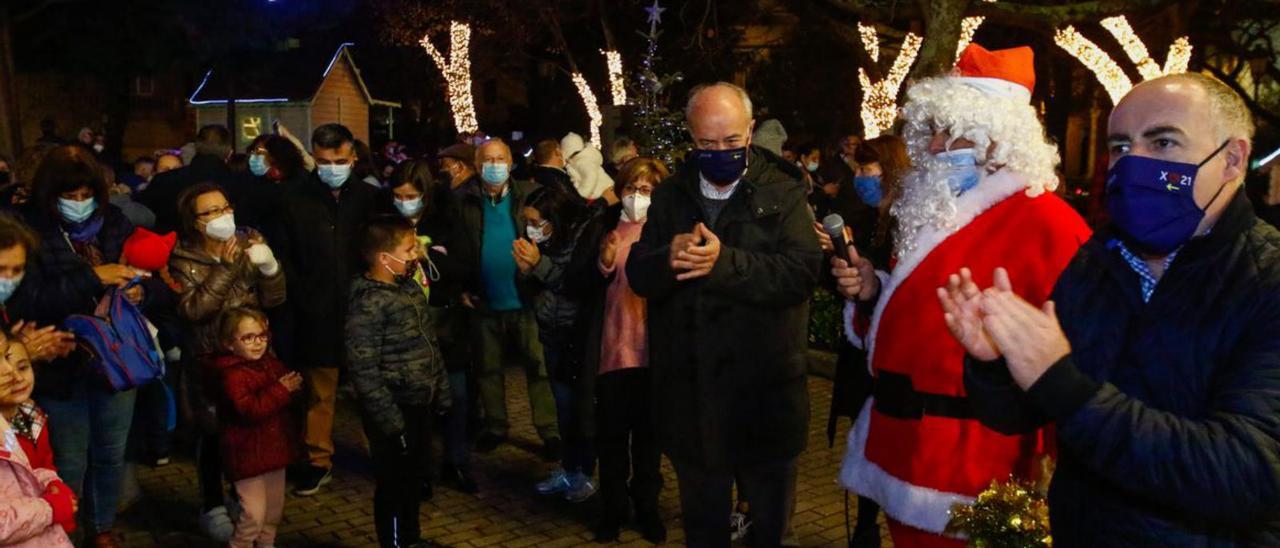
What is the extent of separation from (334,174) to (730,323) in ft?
11.4

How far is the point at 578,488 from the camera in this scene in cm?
647

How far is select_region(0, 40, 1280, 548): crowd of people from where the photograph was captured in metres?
2.06

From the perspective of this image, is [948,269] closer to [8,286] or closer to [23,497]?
[23,497]

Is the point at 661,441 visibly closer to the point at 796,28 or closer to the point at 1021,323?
the point at 1021,323

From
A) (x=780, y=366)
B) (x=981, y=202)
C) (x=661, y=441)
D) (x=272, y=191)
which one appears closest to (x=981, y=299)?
(x=981, y=202)

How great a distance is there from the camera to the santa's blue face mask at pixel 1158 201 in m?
2.06

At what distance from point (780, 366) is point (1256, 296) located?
2.33m

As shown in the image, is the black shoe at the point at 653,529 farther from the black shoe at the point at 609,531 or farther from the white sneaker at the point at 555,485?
the white sneaker at the point at 555,485

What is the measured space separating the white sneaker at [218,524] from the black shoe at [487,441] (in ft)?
6.62

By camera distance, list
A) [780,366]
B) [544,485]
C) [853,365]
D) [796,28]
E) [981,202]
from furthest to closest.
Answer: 1. [796,28]
2. [544,485]
3. [853,365]
4. [780,366]
5. [981,202]

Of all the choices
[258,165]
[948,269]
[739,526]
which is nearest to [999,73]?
[948,269]

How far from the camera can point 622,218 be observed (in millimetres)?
5750

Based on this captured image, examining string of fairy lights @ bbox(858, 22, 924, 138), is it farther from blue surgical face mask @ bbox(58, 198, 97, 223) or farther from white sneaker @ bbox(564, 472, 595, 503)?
blue surgical face mask @ bbox(58, 198, 97, 223)

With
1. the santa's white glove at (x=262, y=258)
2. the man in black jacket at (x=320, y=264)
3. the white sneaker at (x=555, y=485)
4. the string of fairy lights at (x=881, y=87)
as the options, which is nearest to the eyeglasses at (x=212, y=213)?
the santa's white glove at (x=262, y=258)
